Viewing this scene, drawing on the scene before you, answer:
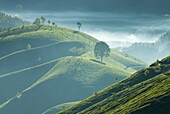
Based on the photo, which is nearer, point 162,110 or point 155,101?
point 162,110

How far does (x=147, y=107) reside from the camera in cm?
19725

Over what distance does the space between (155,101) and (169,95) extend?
7539 mm

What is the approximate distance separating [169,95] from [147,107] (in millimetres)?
12300

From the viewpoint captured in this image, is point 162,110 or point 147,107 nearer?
point 162,110

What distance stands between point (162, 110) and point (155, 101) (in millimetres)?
16535

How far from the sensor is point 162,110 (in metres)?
182

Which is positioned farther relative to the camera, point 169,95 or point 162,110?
point 169,95

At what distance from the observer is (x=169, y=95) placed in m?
196

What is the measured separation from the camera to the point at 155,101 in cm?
19825

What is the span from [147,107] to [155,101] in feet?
16.8
